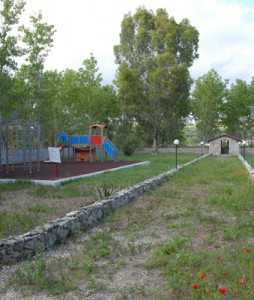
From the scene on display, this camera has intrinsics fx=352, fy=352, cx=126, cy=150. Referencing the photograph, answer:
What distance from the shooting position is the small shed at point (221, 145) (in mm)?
39531

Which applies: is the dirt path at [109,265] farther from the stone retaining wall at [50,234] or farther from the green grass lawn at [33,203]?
the green grass lawn at [33,203]

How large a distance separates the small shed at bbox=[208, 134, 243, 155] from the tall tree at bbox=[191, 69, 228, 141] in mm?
10857

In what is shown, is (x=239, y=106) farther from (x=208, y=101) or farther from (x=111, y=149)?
(x=111, y=149)

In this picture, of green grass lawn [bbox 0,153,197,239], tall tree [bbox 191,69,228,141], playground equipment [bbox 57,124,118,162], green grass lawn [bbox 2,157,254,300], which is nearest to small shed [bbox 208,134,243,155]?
tall tree [bbox 191,69,228,141]

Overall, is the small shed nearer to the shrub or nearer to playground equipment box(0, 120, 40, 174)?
the shrub

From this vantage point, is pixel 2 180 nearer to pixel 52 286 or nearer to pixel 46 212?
pixel 46 212

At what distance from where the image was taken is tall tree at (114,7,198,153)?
38688 mm

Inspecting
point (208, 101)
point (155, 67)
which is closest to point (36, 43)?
point (155, 67)

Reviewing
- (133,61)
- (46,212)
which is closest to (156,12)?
(133,61)

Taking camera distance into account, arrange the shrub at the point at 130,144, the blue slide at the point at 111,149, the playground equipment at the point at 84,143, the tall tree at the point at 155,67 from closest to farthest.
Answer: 1. the blue slide at the point at 111,149
2. the playground equipment at the point at 84,143
3. the shrub at the point at 130,144
4. the tall tree at the point at 155,67

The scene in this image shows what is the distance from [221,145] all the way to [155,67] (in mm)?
11736

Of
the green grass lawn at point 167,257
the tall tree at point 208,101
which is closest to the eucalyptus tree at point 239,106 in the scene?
the tall tree at point 208,101

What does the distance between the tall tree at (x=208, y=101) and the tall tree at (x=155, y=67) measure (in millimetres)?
8327

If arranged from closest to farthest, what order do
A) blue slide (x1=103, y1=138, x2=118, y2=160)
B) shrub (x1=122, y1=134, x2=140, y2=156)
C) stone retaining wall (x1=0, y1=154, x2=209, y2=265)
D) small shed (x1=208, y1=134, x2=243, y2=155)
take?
stone retaining wall (x1=0, y1=154, x2=209, y2=265) → blue slide (x1=103, y1=138, x2=118, y2=160) → shrub (x1=122, y1=134, x2=140, y2=156) → small shed (x1=208, y1=134, x2=243, y2=155)
